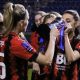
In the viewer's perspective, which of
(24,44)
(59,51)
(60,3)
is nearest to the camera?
(24,44)

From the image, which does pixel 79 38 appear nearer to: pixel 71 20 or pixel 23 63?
pixel 71 20

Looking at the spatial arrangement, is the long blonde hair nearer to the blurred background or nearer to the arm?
the arm

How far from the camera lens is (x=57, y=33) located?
2.68 meters

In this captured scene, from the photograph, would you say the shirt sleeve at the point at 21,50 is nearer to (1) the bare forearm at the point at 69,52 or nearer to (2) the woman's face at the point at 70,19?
(1) the bare forearm at the point at 69,52

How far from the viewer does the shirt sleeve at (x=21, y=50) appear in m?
2.58

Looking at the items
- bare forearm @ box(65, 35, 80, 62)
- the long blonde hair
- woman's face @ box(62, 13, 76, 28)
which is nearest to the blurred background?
woman's face @ box(62, 13, 76, 28)

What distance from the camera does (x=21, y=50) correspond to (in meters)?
2.59

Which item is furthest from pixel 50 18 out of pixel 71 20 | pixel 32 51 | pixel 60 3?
pixel 60 3

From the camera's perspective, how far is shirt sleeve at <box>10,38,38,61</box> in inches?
102

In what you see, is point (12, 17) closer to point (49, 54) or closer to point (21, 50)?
point (21, 50)

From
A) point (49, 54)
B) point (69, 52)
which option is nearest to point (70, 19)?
point (69, 52)

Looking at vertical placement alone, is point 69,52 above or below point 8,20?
below

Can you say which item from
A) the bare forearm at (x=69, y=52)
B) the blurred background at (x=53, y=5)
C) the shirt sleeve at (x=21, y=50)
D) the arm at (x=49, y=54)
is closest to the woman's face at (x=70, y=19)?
the bare forearm at (x=69, y=52)

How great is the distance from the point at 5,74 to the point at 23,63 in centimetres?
16
